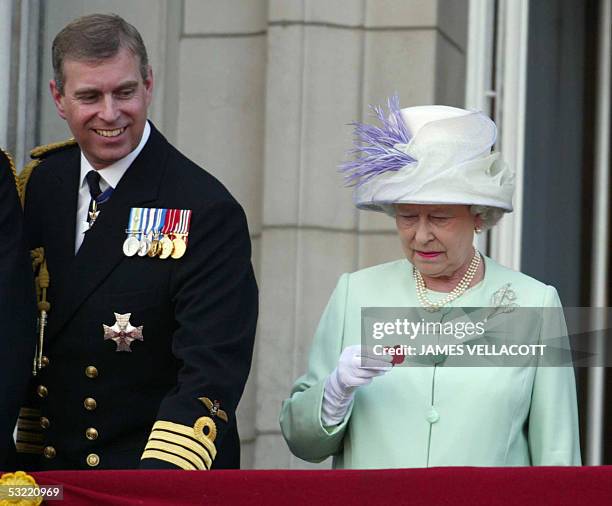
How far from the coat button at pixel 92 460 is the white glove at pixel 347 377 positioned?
1.98 ft

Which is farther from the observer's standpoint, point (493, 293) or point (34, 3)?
point (34, 3)

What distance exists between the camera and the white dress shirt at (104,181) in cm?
497

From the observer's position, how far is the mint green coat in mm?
4766

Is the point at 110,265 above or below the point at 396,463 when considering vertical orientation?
above

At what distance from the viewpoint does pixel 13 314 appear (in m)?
4.62

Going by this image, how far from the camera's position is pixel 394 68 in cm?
666

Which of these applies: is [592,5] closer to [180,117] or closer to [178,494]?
[180,117]

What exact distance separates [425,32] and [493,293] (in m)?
1.96

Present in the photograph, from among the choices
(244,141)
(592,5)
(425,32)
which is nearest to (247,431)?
(244,141)

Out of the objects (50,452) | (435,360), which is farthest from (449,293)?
(50,452)

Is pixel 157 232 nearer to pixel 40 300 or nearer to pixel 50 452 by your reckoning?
pixel 40 300

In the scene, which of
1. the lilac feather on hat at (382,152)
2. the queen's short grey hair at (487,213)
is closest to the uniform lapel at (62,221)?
the lilac feather on hat at (382,152)

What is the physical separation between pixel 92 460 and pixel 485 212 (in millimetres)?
1247

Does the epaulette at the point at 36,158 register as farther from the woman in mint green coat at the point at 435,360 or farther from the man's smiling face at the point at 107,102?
the woman in mint green coat at the point at 435,360
